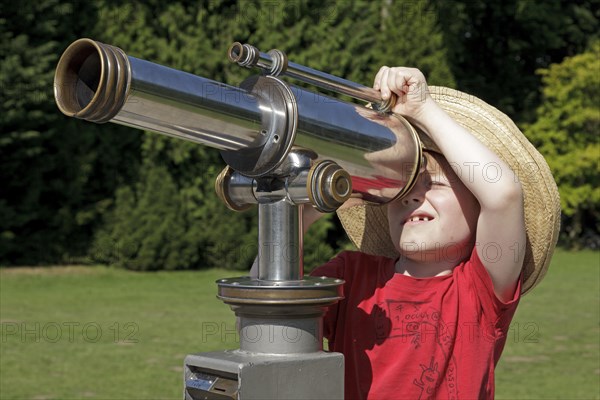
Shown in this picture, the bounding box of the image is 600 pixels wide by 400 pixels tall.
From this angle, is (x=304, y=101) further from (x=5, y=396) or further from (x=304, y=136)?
(x=5, y=396)

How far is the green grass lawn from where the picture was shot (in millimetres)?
6527

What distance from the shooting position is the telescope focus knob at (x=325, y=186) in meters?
1.90

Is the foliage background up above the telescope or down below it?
above

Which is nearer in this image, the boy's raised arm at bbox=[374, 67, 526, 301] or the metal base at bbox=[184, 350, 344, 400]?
the metal base at bbox=[184, 350, 344, 400]

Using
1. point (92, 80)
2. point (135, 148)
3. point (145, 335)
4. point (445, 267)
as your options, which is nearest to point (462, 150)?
point (445, 267)

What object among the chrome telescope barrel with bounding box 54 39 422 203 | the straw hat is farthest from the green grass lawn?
the chrome telescope barrel with bounding box 54 39 422 203

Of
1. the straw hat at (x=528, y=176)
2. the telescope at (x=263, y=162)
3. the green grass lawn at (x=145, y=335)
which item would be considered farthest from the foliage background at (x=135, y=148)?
the telescope at (x=263, y=162)

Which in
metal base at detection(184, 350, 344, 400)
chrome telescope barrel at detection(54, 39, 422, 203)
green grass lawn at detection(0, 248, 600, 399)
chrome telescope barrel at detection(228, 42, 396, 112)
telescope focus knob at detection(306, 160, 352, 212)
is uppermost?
chrome telescope barrel at detection(228, 42, 396, 112)

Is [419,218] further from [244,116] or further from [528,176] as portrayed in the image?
[244,116]

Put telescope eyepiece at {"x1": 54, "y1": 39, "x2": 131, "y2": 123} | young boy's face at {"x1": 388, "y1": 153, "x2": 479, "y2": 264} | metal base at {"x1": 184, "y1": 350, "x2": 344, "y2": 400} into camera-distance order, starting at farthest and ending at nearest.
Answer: young boy's face at {"x1": 388, "y1": 153, "x2": 479, "y2": 264}
metal base at {"x1": 184, "y1": 350, "x2": 344, "y2": 400}
telescope eyepiece at {"x1": 54, "y1": 39, "x2": 131, "y2": 123}

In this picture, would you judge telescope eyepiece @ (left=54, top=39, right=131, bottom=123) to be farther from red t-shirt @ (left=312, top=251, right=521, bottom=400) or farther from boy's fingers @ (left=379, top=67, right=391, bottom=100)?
red t-shirt @ (left=312, top=251, right=521, bottom=400)

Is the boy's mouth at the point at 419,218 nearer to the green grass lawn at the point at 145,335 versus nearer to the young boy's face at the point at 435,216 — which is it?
the young boy's face at the point at 435,216

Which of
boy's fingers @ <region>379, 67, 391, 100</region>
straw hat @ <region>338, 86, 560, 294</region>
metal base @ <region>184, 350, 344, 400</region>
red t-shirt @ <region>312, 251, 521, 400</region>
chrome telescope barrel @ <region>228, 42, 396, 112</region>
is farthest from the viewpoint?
straw hat @ <region>338, 86, 560, 294</region>

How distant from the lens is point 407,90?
243 cm
